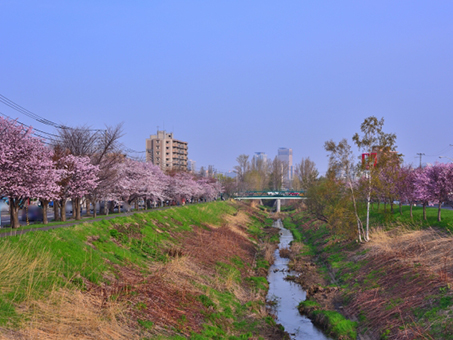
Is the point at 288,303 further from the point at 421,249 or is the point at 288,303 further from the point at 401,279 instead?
the point at 421,249

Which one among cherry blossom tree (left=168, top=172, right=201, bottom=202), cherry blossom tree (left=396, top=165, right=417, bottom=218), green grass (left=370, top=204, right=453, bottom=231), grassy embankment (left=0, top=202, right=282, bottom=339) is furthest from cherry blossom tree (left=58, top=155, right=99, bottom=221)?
cherry blossom tree (left=168, top=172, right=201, bottom=202)

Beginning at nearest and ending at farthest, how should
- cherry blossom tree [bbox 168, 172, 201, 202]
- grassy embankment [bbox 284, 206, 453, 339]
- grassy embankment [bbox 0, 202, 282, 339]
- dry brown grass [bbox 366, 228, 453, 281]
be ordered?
Answer: 1. grassy embankment [bbox 0, 202, 282, 339]
2. grassy embankment [bbox 284, 206, 453, 339]
3. dry brown grass [bbox 366, 228, 453, 281]
4. cherry blossom tree [bbox 168, 172, 201, 202]

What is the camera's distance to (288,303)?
26656mm

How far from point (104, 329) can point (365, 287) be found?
17.4 meters

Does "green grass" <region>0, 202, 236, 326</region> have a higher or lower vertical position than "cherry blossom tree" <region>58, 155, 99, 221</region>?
lower

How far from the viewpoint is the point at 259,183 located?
525ft

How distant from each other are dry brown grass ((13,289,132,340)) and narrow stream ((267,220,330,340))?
9762 mm

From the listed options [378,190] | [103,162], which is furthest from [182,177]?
[378,190]

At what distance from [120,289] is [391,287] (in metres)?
14.8

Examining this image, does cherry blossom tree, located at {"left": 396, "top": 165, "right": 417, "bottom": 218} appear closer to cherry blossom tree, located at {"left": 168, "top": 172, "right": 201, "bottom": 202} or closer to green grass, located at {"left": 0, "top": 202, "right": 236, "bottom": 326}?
green grass, located at {"left": 0, "top": 202, "right": 236, "bottom": 326}

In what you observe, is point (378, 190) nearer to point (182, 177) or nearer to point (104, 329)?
point (104, 329)

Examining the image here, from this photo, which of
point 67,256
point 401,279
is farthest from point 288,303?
point 67,256

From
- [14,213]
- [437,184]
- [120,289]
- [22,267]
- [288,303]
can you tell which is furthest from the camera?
[437,184]

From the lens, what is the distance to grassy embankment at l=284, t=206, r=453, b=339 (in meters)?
18.2
